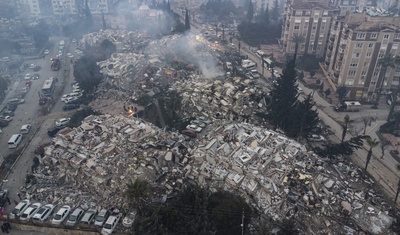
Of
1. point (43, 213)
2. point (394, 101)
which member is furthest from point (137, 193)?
point (394, 101)

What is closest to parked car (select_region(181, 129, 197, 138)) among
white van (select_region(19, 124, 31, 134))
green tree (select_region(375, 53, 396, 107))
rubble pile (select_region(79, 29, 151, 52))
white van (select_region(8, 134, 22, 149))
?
white van (select_region(8, 134, 22, 149))

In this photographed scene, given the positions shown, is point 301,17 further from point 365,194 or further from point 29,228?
point 29,228

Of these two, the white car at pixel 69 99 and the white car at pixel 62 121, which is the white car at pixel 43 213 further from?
the white car at pixel 69 99

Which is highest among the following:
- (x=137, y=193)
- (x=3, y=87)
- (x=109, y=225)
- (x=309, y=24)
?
(x=309, y=24)

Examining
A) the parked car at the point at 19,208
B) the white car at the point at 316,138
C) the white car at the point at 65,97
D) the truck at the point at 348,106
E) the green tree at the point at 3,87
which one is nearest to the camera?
the parked car at the point at 19,208

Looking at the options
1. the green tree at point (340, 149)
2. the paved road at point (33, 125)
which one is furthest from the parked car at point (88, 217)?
the green tree at point (340, 149)

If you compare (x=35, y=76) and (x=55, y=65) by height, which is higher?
(x=55, y=65)

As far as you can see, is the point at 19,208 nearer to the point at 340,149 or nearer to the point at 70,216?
the point at 70,216
